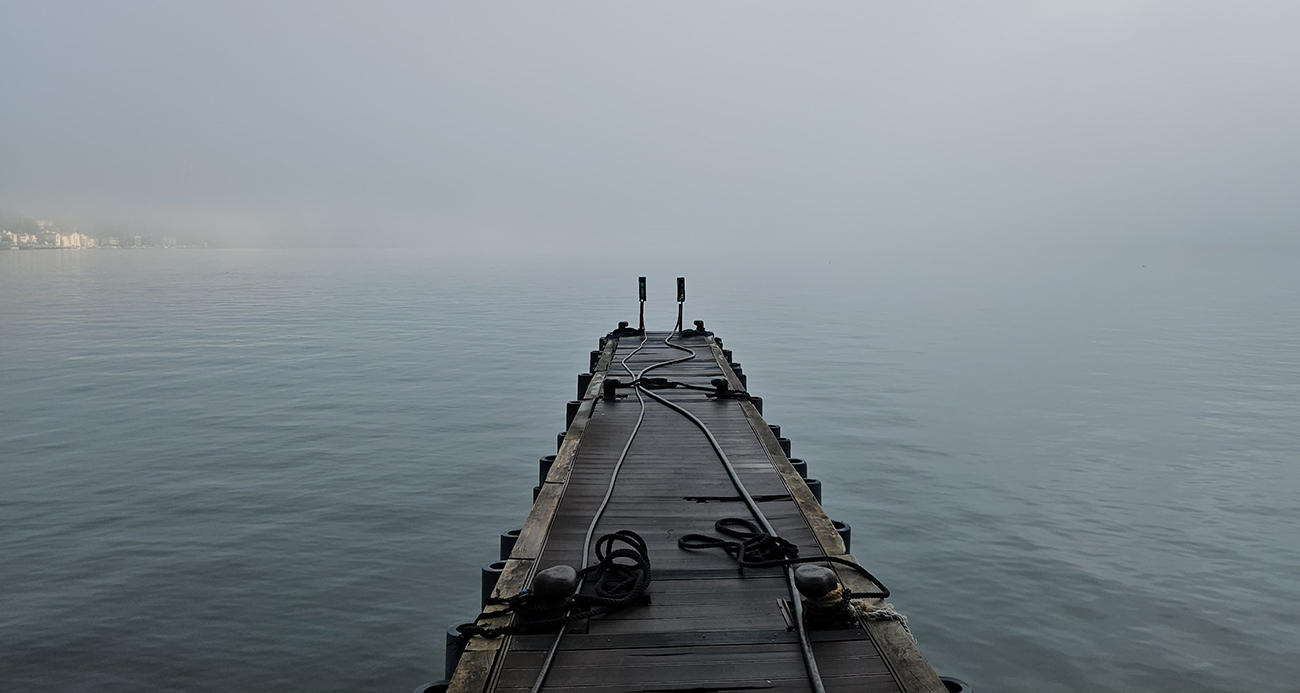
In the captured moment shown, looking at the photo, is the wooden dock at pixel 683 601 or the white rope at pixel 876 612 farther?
the white rope at pixel 876 612

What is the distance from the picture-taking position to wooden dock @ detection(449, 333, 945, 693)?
4.34m

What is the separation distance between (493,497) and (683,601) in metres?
7.99

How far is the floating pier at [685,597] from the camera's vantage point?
172 inches

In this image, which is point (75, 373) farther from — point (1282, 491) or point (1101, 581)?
point (1282, 491)

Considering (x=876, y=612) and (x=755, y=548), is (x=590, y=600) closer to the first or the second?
(x=755, y=548)

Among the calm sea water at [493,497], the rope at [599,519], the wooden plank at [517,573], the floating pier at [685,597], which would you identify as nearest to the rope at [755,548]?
the floating pier at [685,597]

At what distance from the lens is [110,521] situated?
11.0 m

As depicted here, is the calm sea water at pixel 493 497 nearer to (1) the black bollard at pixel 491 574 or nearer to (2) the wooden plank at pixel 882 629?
(1) the black bollard at pixel 491 574

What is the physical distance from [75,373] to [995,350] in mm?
27424

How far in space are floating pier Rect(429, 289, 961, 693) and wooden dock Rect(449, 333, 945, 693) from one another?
1cm

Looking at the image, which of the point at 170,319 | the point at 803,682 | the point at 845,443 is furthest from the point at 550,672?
the point at 170,319

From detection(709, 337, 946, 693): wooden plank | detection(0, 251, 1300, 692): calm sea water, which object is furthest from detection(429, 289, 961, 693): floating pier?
detection(0, 251, 1300, 692): calm sea water

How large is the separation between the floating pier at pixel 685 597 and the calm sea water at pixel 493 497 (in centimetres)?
224

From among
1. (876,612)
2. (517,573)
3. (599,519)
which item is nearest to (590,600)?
(517,573)
